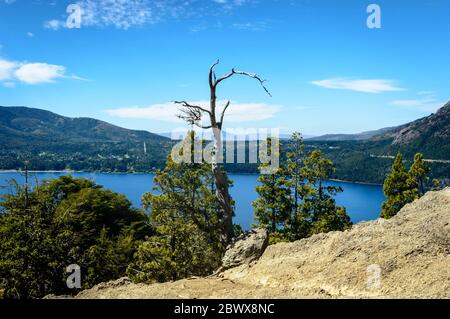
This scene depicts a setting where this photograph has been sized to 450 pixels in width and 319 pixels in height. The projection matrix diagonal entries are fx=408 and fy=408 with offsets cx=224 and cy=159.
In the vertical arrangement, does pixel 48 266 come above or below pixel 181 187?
below

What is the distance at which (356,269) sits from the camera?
1051 centimetres

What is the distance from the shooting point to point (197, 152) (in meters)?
21.7

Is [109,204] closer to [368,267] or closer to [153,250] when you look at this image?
[153,250]

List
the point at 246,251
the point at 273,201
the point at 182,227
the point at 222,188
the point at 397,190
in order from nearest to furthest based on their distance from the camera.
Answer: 1. the point at 246,251
2. the point at 222,188
3. the point at 182,227
4. the point at 273,201
5. the point at 397,190

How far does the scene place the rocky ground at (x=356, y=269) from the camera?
9.70 metres

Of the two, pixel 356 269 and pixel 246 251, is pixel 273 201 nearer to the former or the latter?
pixel 246 251

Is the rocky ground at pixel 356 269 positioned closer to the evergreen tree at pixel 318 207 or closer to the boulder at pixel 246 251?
the boulder at pixel 246 251

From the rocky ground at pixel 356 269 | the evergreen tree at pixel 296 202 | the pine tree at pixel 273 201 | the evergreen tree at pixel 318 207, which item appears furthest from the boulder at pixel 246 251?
the evergreen tree at pixel 318 207

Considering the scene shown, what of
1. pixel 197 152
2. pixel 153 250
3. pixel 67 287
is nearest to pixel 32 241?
pixel 67 287

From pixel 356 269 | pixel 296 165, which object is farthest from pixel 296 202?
pixel 356 269

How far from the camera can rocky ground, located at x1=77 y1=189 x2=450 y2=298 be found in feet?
31.8
